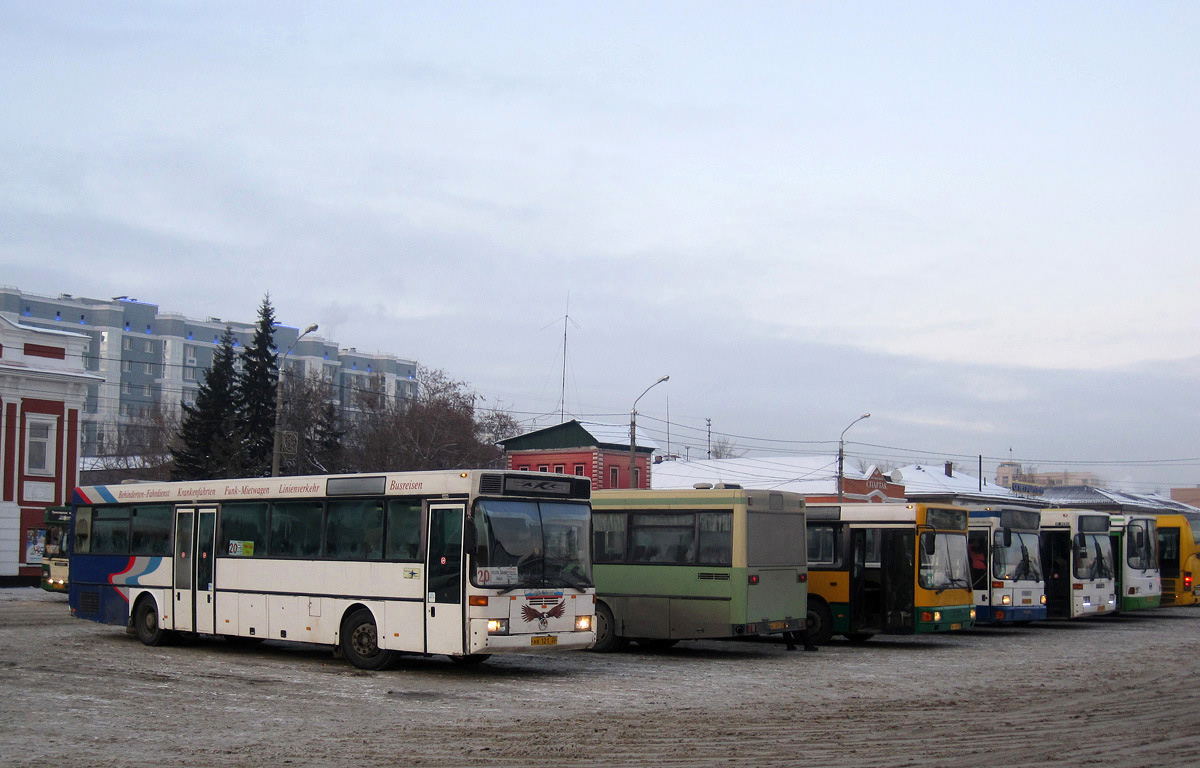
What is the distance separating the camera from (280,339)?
153125 millimetres

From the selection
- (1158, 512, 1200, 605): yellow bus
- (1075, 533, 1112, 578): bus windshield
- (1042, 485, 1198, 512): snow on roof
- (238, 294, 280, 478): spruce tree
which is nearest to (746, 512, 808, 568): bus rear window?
(1075, 533, 1112, 578): bus windshield

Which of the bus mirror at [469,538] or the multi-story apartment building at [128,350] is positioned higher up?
the multi-story apartment building at [128,350]

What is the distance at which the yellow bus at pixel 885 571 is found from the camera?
839 inches

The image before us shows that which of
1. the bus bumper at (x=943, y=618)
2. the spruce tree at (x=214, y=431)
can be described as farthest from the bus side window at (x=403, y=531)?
the spruce tree at (x=214, y=431)

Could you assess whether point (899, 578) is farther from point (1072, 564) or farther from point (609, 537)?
point (1072, 564)

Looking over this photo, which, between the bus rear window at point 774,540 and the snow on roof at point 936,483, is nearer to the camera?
the bus rear window at point 774,540

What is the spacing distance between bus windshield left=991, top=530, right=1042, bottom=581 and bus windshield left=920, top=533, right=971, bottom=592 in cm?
353

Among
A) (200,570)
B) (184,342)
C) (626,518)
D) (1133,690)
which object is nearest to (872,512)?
(626,518)

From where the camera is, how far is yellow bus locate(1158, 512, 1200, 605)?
108 ft

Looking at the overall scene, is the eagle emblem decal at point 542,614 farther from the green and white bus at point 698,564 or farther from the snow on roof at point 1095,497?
the snow on roof at point 1095,497

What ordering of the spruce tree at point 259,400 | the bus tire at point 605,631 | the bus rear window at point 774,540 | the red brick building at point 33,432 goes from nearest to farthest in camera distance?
the bus rear window at point 774,540, the bus tire at point 605,631, the red brick building at point 33,432, the spruce tree at point 259,400

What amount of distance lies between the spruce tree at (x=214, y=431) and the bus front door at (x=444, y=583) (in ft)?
124

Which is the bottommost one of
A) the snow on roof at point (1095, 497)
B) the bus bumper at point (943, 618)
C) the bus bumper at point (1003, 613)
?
the bus bumper at point (1003, 613)

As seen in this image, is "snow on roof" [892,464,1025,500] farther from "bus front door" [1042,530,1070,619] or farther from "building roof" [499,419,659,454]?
"bus front door" [1042,530,1070,619]
